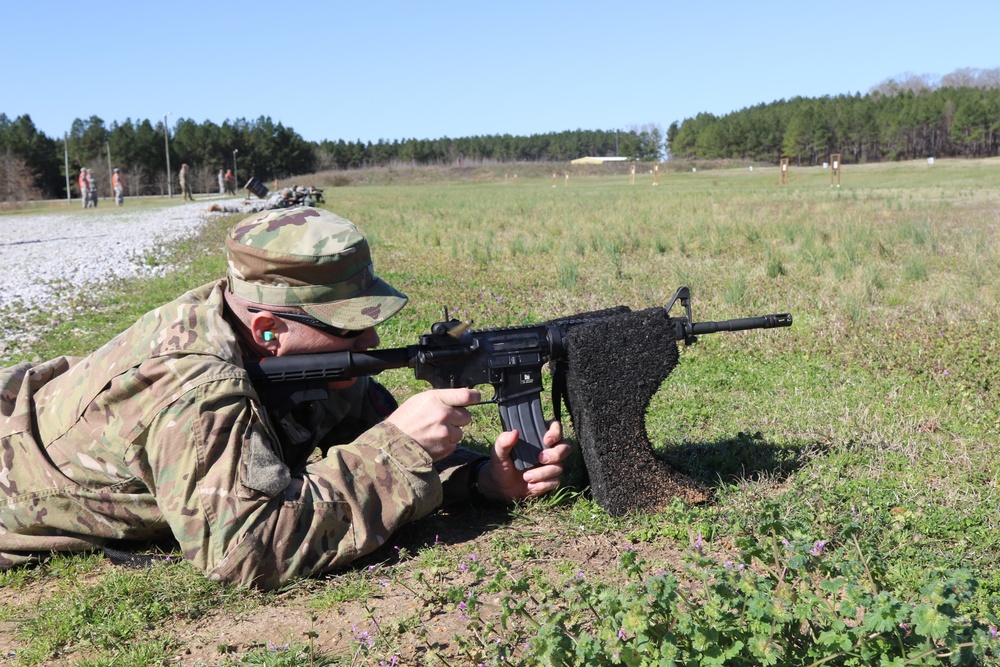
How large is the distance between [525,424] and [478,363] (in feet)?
1.16

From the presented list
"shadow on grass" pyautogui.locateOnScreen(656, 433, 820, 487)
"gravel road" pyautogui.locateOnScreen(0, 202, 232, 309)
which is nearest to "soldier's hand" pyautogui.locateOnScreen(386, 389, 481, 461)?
"shadow on grass" pyautogui.locateOnScreen(656, 433, 820, 487)

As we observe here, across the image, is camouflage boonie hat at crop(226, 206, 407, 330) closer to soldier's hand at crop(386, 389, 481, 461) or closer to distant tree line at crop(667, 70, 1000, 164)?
soldier's hand at crop(386, 389, 481, 461)

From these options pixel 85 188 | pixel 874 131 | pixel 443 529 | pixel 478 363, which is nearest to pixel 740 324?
pixel 478 363

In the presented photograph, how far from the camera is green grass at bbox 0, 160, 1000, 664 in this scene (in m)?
2.75

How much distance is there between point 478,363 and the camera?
351cm

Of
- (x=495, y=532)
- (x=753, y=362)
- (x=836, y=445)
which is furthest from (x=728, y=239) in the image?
(x=495, y=532)

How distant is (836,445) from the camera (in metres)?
4.45

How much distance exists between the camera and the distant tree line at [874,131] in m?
101

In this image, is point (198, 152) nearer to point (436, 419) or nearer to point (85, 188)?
point (85, 188)

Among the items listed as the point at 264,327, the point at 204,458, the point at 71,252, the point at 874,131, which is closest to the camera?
the point at 204,458

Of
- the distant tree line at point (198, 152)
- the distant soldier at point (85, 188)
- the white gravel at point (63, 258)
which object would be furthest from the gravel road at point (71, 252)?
the distant tree line at point (198, 152)

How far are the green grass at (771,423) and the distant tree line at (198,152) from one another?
57016 mm

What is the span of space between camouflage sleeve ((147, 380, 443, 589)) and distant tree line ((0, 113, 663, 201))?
62507 mm

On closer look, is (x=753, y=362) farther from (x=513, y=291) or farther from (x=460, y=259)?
(x=460, y=259)
